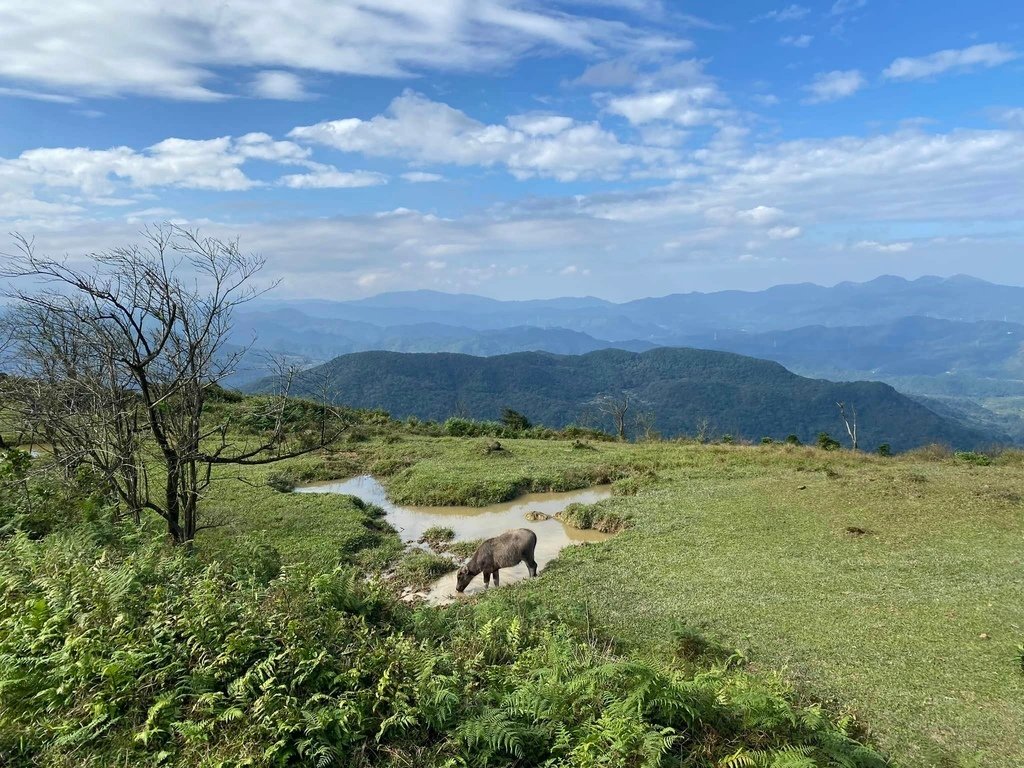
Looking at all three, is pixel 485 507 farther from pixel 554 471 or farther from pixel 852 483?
pixel 852 483

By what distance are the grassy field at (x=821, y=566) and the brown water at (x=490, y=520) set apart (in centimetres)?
68

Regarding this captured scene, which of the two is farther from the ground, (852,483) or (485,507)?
(852,483)

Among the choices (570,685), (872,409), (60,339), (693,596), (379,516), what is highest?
(60,339)

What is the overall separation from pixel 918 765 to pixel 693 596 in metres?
4.71

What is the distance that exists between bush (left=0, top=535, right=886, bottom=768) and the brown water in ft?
23.4

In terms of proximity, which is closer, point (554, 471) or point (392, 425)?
point (554, 471)

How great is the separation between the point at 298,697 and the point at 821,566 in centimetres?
1087

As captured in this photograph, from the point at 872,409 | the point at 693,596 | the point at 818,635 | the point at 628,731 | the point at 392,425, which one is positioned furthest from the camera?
the point at 872,409

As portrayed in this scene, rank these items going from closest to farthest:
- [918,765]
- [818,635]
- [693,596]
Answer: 1. [918,765]
2. [818,635]
3. [693,596]

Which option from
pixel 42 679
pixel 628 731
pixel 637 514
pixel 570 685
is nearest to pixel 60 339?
pixel 42 679

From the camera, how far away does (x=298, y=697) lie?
4980 millimetres

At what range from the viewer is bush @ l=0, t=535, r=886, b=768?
14.7 ft

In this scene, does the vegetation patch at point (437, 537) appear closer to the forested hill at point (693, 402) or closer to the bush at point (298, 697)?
the bush at point (298, 697)

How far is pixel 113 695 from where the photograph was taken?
4758mm
